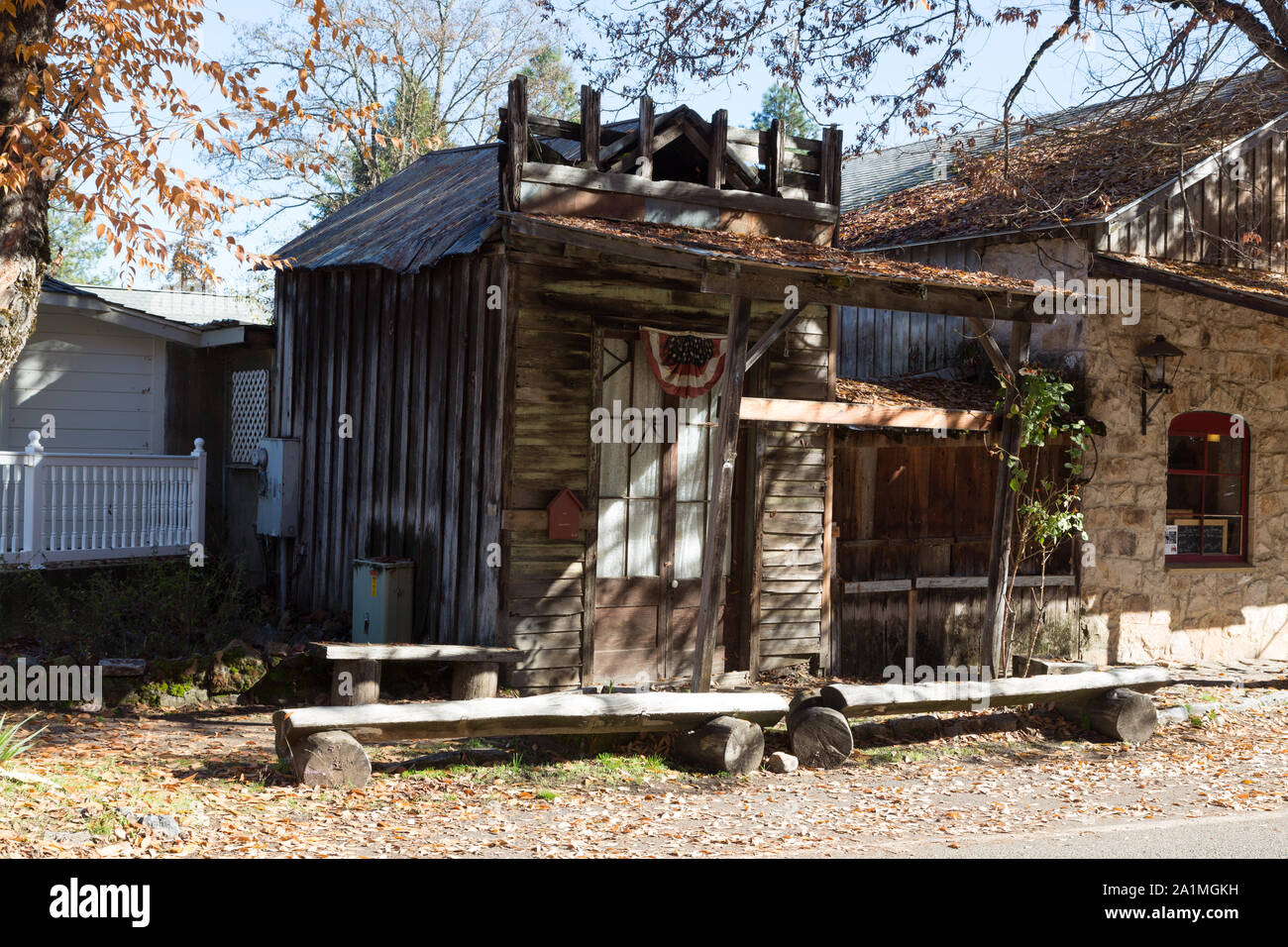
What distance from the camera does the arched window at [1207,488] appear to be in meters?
13.0

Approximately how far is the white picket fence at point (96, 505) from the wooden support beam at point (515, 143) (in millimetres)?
5109

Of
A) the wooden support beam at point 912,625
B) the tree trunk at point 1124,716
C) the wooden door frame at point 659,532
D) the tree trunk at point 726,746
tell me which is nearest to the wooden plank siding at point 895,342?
the wooden support beam at point 912,625

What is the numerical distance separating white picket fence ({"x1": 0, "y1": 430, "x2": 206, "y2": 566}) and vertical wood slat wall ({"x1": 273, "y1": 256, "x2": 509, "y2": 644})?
120 centimetres

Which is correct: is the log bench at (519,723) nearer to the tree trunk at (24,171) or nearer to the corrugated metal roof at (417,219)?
the tree trunk at (24,171)

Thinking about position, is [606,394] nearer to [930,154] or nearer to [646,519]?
[646,519]

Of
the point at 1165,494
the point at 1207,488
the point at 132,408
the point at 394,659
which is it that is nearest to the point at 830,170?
the point at 1165,494

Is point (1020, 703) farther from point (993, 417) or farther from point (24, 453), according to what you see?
point (24, 453)

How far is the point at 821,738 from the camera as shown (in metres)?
8.01

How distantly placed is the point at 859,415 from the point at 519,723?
383 centimetres

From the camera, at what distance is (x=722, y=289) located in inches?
311

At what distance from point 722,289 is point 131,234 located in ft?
12.3

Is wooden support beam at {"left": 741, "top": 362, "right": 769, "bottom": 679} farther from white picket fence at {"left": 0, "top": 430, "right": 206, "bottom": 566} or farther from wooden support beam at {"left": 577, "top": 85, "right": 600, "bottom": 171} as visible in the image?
white picket fence at {"left": 0, "top": 430, "right": 206, "bottom": 566}

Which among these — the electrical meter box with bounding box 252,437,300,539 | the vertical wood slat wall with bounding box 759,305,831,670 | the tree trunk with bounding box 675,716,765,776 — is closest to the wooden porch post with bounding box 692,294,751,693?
the tree trunk with bounding box 675,716,765,776

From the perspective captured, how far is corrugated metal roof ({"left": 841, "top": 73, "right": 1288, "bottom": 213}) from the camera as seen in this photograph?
13.3 meters
